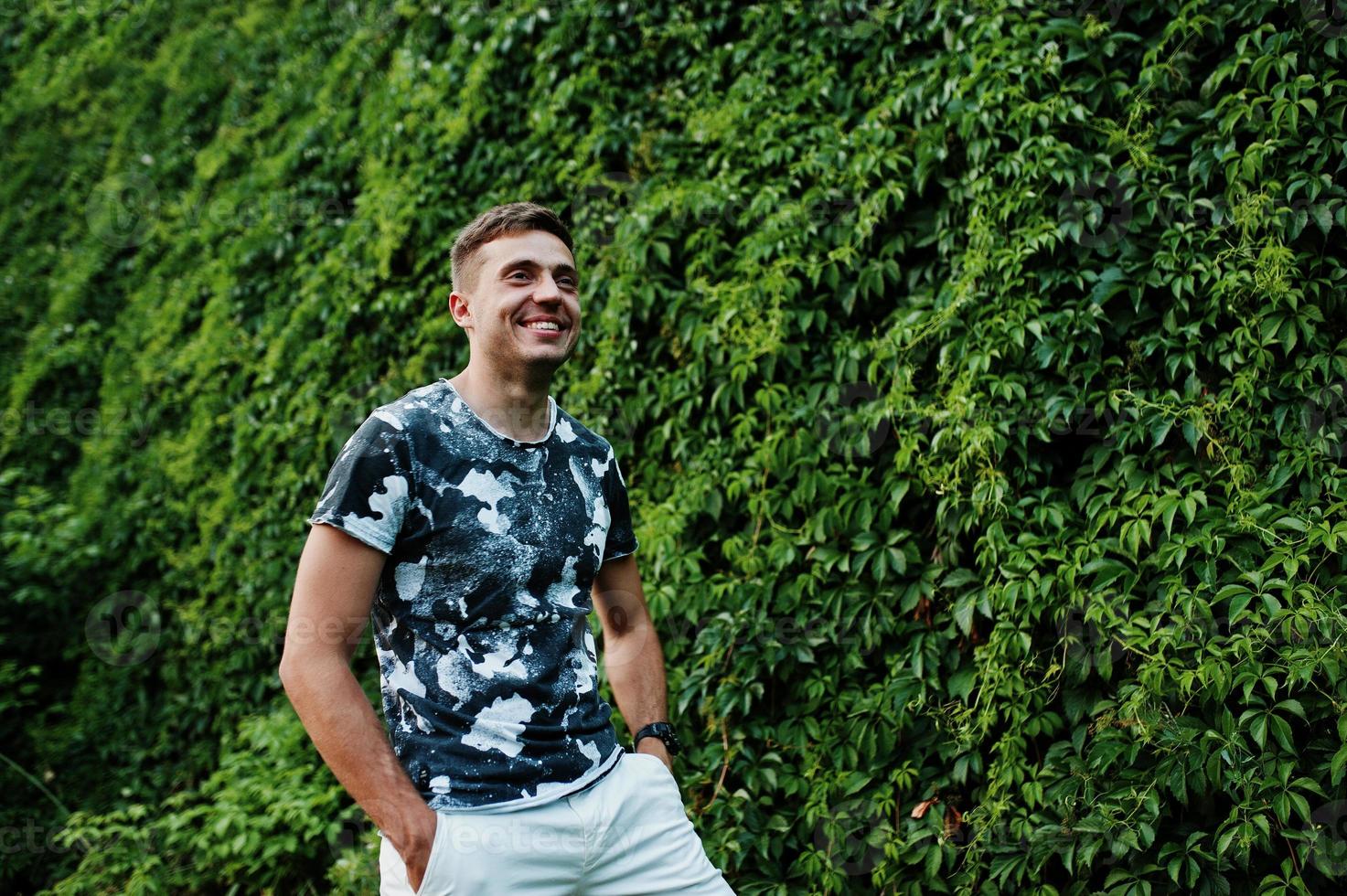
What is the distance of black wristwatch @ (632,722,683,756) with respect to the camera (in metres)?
2.45

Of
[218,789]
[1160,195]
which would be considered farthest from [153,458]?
[1160,195]

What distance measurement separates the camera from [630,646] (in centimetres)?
256

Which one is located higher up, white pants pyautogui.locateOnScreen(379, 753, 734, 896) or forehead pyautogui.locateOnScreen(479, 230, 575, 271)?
forehead pyautogui.locateOnScreen(479, 230, 575, 271)

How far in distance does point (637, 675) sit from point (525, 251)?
1.00 meters

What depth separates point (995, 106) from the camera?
3592mm

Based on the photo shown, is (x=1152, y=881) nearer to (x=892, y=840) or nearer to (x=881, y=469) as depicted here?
(x=892, y=840)
